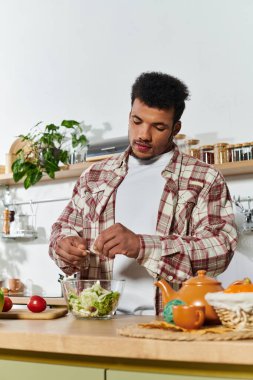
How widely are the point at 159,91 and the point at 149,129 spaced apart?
0.45 feet

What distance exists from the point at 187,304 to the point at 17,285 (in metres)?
2.94

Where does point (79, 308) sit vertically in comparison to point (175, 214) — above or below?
below

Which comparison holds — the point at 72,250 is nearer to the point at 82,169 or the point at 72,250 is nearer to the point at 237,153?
the point at 237,153

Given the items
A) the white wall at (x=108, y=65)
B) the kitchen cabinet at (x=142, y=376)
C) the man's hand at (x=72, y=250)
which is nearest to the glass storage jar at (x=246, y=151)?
the white wall at (x=108, y=65)

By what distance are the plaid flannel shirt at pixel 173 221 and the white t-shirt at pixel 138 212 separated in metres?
0.03

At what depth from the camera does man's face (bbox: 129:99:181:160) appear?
2057mm

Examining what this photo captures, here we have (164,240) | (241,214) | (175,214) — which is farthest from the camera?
(241,214)

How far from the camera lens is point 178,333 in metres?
1.22

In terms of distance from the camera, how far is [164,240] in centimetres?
179

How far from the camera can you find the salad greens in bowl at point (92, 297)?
5.29 feet

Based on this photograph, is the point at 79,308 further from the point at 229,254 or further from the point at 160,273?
the point at 229,254

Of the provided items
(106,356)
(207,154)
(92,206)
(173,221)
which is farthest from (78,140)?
(106,356)

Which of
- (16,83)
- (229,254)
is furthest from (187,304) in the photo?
(16,83)

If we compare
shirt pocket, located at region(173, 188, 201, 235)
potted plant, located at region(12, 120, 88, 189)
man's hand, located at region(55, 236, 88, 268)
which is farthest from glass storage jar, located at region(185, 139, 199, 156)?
man's hand, located at region(55, 236, 88, 268)
